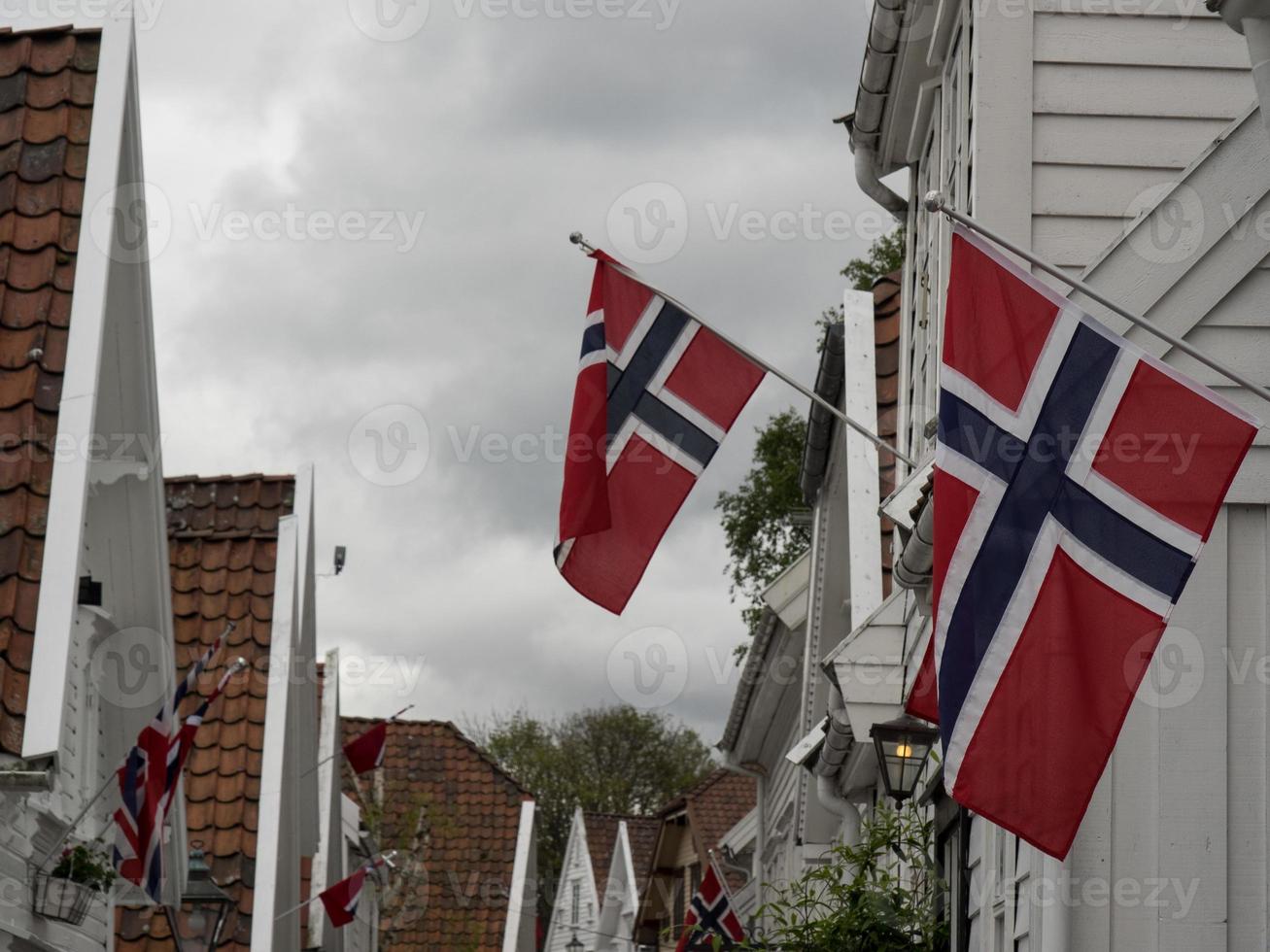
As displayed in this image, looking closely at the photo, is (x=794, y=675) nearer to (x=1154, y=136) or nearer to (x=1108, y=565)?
(x=1154, y=136)

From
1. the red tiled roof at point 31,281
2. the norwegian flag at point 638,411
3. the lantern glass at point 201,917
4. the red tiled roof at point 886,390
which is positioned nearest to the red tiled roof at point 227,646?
the lantern glass at point 201,917

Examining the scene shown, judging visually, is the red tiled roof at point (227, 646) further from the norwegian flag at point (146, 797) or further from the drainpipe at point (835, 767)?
the drainpipe at point (835, 767)

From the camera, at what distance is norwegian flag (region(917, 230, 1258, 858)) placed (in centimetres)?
Answer: 476

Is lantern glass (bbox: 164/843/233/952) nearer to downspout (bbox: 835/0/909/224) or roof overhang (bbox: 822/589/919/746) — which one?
roof overhang (bbox: 822/589/919/746)

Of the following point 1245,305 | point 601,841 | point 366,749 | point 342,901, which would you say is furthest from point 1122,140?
point 601,841

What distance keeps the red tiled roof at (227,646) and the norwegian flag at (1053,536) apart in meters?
10.5

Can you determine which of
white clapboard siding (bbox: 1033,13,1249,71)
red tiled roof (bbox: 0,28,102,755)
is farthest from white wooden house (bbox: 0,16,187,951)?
white clapboard siding (bbox: 1033,13,1249,71)

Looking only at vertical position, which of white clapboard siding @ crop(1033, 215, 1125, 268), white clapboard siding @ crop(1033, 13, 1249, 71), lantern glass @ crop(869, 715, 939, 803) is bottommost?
lantern glass @ crop(869, 715, 939, 803)

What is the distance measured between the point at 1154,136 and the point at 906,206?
4.33m

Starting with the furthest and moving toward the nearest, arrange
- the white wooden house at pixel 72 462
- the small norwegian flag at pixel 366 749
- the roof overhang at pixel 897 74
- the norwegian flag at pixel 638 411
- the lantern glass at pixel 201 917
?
the small norwegian flag at pixel 366 749
the lantern glass at pixel 201 917
the roof overhang at pixel 897 74
the white wooden house at pixel 72 462
the norwegian flag at pixel 638 411

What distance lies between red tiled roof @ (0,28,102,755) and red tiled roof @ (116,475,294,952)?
16.5ft

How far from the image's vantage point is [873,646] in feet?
31.1

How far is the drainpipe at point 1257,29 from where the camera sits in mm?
4766

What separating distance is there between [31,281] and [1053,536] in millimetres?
7104
